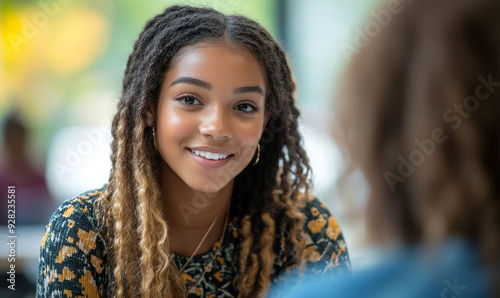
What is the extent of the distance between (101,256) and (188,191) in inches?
11.4

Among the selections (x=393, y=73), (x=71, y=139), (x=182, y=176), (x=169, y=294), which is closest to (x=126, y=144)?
(x=182, y=176)

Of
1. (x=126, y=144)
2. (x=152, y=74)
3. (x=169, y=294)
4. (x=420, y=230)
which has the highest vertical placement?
(x=152, y=74)

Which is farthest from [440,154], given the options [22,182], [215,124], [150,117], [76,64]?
[76,64]

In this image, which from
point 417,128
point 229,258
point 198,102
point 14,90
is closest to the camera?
point 417,128

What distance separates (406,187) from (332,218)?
120cm

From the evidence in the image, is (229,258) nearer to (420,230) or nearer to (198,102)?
(198,102)

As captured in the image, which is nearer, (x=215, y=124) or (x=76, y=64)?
(x=215, y=124)

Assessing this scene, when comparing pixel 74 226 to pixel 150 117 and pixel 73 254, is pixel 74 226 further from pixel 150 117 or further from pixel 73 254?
pixel 150 117

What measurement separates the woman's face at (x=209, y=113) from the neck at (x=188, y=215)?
71 millimetres

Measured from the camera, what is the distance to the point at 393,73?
29.6 inches

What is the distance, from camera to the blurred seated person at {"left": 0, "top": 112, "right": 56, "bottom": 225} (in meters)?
3.58
